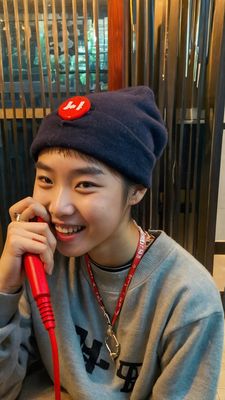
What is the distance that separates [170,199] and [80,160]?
1.05m

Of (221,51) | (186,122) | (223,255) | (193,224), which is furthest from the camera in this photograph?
(223,255)

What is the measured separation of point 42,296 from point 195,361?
0.36 metres

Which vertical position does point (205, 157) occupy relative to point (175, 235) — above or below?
above

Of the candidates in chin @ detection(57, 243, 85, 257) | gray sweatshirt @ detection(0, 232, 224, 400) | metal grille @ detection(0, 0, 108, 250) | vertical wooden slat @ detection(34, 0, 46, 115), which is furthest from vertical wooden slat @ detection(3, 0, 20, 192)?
chin @ detection(57, 243, 85, 257)

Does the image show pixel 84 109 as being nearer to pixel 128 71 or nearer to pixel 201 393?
pixel 201 393

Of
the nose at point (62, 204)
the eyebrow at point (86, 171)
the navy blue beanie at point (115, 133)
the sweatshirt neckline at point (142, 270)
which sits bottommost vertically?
the sweatshirt neckline at point (142, 270)

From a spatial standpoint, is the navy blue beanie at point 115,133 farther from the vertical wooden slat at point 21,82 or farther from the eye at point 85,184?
the vertical wooden slat at point 21,82

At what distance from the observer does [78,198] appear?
0.68 metres

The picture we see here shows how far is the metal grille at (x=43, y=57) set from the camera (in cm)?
141

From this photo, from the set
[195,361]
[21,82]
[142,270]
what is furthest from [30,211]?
[21,82]

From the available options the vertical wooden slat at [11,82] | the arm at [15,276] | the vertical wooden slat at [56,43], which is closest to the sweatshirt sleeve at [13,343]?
the arm at [15,276]

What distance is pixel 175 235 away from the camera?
1.73 m

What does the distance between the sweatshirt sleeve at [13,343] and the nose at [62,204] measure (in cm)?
21

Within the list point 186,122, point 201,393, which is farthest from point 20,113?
point 201,393
